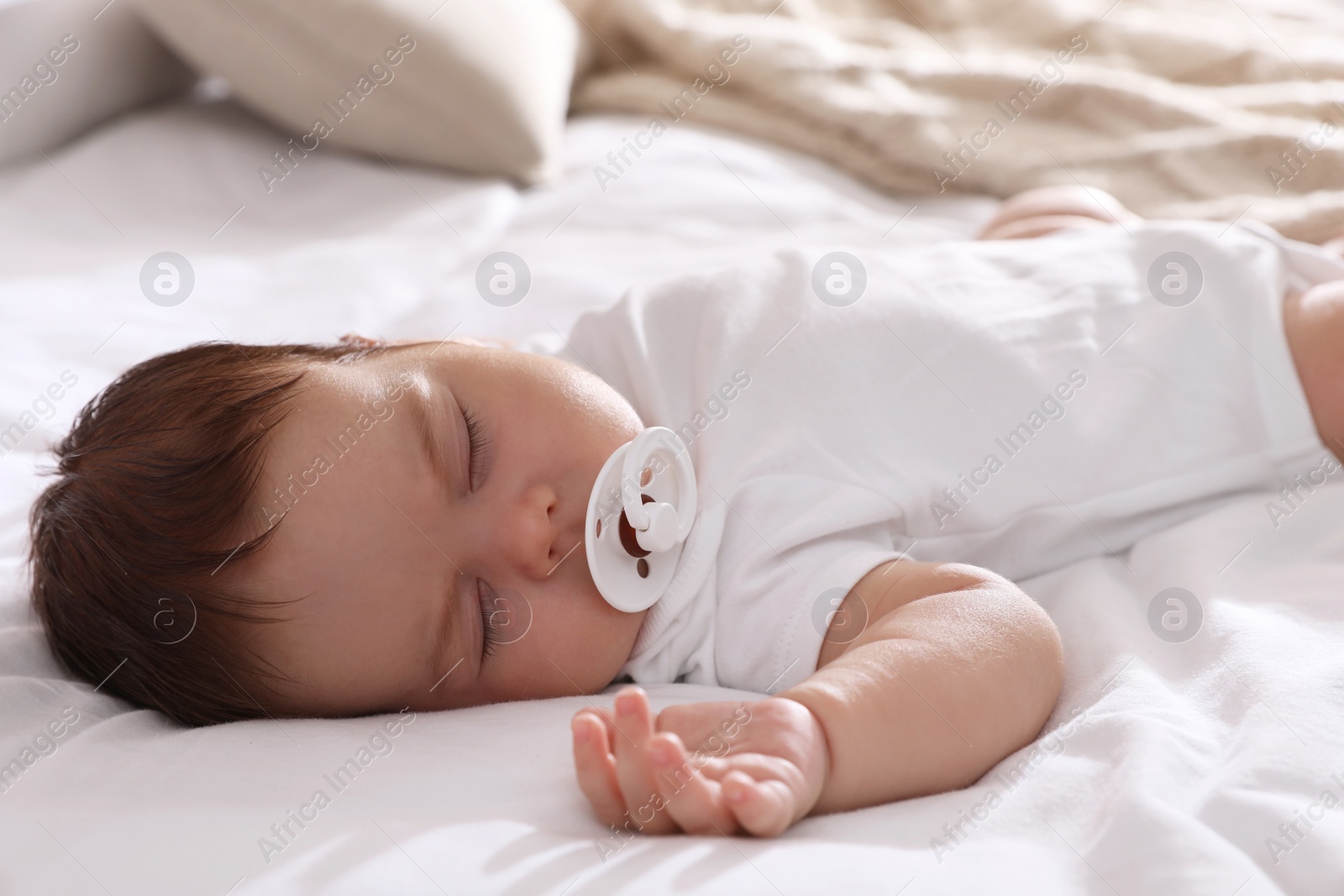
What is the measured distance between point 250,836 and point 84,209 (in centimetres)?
122

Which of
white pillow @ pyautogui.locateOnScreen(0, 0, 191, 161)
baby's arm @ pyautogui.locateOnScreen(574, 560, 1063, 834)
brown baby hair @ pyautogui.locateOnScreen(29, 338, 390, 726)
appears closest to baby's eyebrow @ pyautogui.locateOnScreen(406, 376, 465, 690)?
brown baby hair @ pyautogui.locateOnScreen(29, 338, 390, 726)

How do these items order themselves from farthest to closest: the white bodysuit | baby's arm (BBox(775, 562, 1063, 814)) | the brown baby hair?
the white bodysuit → the brown baby hair → baby's arm (BBox(775, 562, 1063, 814))

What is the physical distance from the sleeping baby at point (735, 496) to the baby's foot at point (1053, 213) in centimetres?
22

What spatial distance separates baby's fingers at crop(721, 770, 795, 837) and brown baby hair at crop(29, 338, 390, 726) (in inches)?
17.4

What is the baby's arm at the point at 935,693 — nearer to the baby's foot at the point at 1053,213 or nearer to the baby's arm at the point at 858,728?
the baby's arm at the point at 858,728

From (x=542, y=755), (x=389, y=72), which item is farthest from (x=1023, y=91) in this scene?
(x=542, y=755)

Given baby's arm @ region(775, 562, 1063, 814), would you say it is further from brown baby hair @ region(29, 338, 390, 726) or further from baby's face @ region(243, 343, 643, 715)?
brown baby hair @ region(29, 338, 390, 726)

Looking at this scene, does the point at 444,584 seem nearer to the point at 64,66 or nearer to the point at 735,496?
the point at 735,496

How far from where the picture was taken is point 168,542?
0.86 meters

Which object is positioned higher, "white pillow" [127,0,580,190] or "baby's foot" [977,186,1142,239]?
"white pillow" [127,0,580,190]

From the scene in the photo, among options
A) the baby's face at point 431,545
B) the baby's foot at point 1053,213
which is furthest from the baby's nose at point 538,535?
the baby's foot at point 1053,213

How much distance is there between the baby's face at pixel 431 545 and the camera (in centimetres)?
87

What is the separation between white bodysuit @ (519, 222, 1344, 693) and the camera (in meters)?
0.99

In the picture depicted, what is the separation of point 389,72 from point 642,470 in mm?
989
